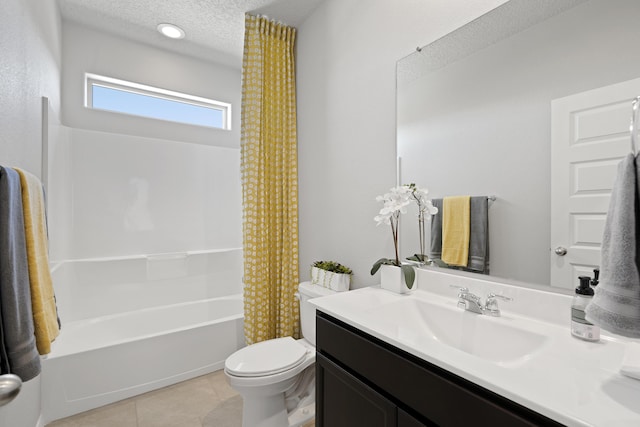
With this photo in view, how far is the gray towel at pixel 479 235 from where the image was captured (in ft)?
4.05

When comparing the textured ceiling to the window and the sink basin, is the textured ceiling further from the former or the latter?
the sink basin

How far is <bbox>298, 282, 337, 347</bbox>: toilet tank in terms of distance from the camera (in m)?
1.83

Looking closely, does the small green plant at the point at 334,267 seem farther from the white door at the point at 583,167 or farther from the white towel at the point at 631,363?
the white towel at the point at 631,363

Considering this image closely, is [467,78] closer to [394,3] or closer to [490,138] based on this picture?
[490,138]

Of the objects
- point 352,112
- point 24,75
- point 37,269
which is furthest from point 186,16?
point 37,269

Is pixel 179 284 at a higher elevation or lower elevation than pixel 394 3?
lower

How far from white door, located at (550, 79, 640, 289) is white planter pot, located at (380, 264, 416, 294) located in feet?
1.84

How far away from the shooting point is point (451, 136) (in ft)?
4.48

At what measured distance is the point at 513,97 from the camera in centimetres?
115

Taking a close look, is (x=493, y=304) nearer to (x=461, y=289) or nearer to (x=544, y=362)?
(x=461, y=289)

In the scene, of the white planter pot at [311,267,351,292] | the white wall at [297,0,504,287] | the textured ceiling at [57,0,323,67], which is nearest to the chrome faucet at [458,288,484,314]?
the white wall at [297,0,504,287]

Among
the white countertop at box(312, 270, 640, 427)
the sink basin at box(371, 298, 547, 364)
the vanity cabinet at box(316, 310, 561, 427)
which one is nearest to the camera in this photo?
the white countertop at box(312, 270, 640, 427)

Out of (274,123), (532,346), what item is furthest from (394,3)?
(532,346)

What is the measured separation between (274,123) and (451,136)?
1.39 metres
